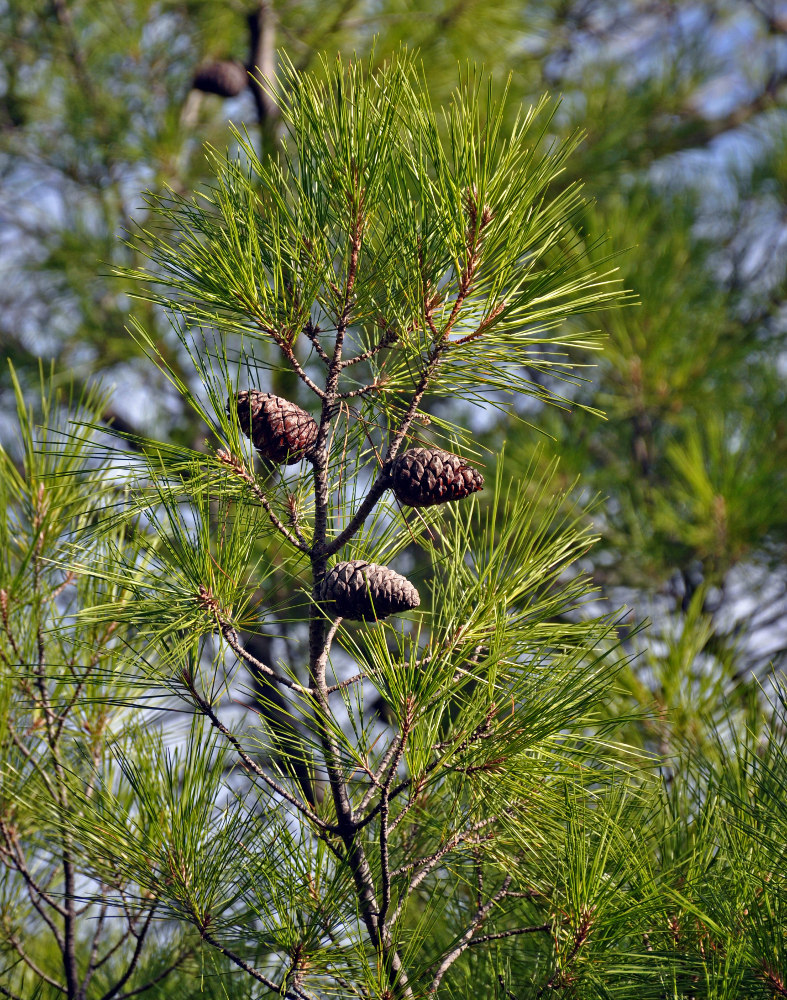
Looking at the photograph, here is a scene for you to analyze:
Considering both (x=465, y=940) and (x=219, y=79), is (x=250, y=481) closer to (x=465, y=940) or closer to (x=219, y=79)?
(x=465, y=940)

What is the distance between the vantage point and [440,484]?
1.81 ft

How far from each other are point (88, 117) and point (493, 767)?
6.15ft

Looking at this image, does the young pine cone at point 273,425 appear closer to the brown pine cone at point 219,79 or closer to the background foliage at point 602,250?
the background foliage at point 602,250

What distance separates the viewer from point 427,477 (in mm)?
551

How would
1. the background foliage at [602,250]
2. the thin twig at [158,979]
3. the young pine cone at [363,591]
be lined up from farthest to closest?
the background foliage at [602,250]
the thin twig at [158,979]
the young pine cone at [363,591]

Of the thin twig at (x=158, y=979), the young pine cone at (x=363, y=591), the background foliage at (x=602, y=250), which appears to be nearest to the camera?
the young pine cone at (x=363, y=591)

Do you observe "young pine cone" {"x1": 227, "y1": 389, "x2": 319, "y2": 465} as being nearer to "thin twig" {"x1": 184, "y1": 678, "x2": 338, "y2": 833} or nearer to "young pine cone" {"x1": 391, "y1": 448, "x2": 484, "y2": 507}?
"young pine cone" {"x1": 391, "y1": 448, "x2": 484, "y2": 507}

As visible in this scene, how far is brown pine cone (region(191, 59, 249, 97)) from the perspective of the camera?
175 cm

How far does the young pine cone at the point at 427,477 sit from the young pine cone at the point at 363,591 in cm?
5

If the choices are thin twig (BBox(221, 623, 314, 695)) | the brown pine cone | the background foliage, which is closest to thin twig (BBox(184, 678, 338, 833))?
thin twig (BBox(221, 623, 314, 695))

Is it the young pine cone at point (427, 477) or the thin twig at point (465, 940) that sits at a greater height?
the young pine cone at point (427, 477)

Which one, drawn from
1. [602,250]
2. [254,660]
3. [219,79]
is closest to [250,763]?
[254,660]

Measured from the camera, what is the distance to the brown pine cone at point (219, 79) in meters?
1.75

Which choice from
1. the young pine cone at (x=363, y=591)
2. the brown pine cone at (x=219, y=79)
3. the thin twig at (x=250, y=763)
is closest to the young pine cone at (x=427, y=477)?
the young pine cone at (x=363, y=591)
